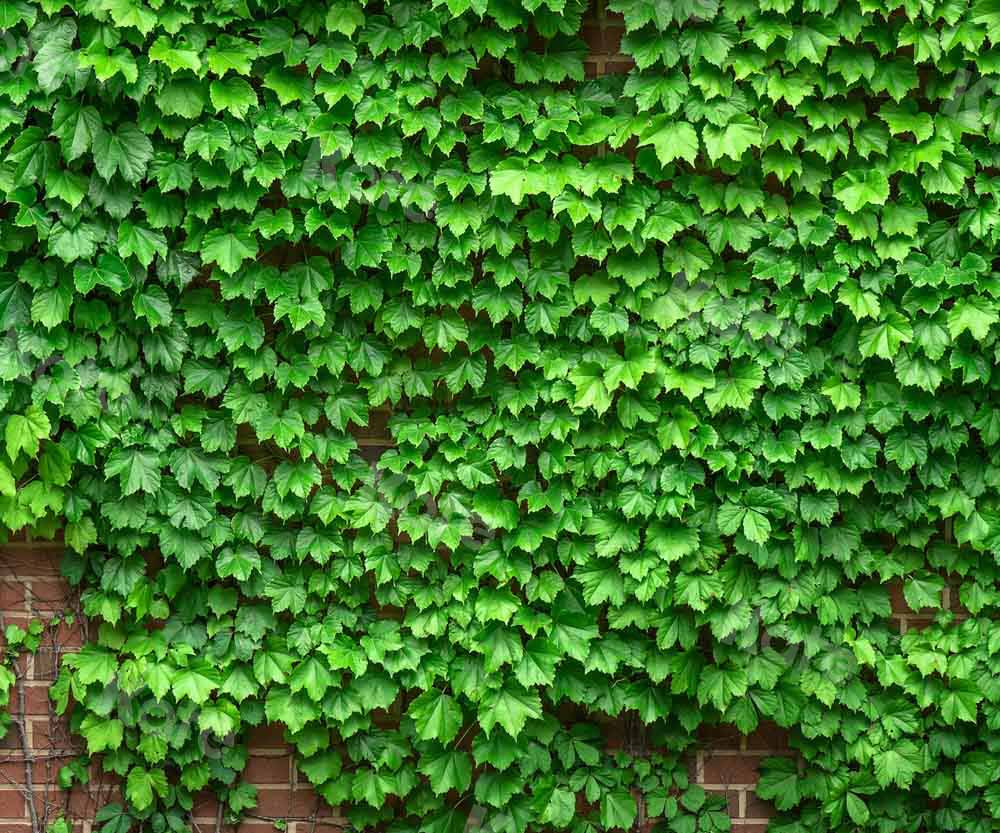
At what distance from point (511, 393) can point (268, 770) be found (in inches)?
53.5

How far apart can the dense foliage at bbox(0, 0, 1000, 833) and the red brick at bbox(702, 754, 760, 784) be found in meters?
0.07

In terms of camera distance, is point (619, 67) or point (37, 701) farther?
point (37, 701)

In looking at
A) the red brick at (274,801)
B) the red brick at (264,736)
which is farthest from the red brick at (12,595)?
the red brick at (274,801)

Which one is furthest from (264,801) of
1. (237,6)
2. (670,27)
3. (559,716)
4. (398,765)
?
(670,27)

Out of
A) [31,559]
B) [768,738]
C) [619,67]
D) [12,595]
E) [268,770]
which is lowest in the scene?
[268,770]

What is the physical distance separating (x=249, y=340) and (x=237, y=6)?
88 cm

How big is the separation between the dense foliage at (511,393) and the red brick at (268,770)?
0.05 m

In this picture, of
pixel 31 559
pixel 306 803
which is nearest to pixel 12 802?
pixel 31 559

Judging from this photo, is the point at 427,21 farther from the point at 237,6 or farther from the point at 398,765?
the point at 398,765

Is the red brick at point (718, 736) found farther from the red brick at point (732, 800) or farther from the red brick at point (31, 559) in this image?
the red brick at point (31, 559)

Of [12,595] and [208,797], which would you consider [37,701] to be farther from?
[208,797]

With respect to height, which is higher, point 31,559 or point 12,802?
point 31,559

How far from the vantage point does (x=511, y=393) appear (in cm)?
305

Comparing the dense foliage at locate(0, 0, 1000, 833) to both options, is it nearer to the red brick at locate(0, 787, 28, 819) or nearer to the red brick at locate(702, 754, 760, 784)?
the red brick at locate(702, 754, 760, 784)
